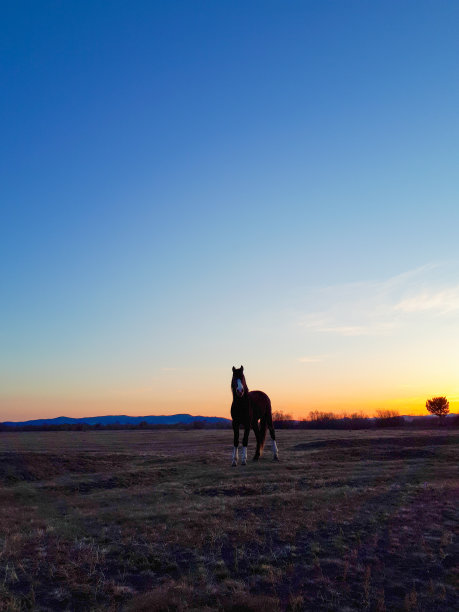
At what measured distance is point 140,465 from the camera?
82.1 feet

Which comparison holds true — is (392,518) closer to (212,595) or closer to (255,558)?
(255,558)

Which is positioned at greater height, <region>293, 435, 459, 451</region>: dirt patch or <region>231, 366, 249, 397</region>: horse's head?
<region>231, 366, 249, 397</region>: horse's head

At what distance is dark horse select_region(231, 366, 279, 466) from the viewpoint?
22234mm

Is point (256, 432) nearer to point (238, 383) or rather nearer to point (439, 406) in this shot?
point (238, 383)

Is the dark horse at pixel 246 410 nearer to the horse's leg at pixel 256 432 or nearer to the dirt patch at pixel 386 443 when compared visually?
the horse's leg at pixel 256 432

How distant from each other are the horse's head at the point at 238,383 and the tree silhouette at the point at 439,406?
75962 millimetres

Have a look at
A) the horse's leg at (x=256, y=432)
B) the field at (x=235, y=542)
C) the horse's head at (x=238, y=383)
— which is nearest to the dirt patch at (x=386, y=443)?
the horse's leg at (x=256, y=432)

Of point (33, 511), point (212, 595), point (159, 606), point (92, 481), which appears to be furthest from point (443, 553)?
point (92, 481)

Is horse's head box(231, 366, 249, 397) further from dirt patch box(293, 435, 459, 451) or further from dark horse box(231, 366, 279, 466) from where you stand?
dirt patch box(293, 435, 459, 451)

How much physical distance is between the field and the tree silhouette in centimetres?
7389

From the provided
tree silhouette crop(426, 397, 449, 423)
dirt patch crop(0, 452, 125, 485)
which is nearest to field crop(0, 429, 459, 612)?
dirt patch crop(0, 452, 125, 485)

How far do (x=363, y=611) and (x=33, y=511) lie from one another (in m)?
12.0

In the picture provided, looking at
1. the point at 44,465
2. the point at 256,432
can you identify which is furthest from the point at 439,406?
the point at 44,465

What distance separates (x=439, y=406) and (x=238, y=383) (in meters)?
77.5
